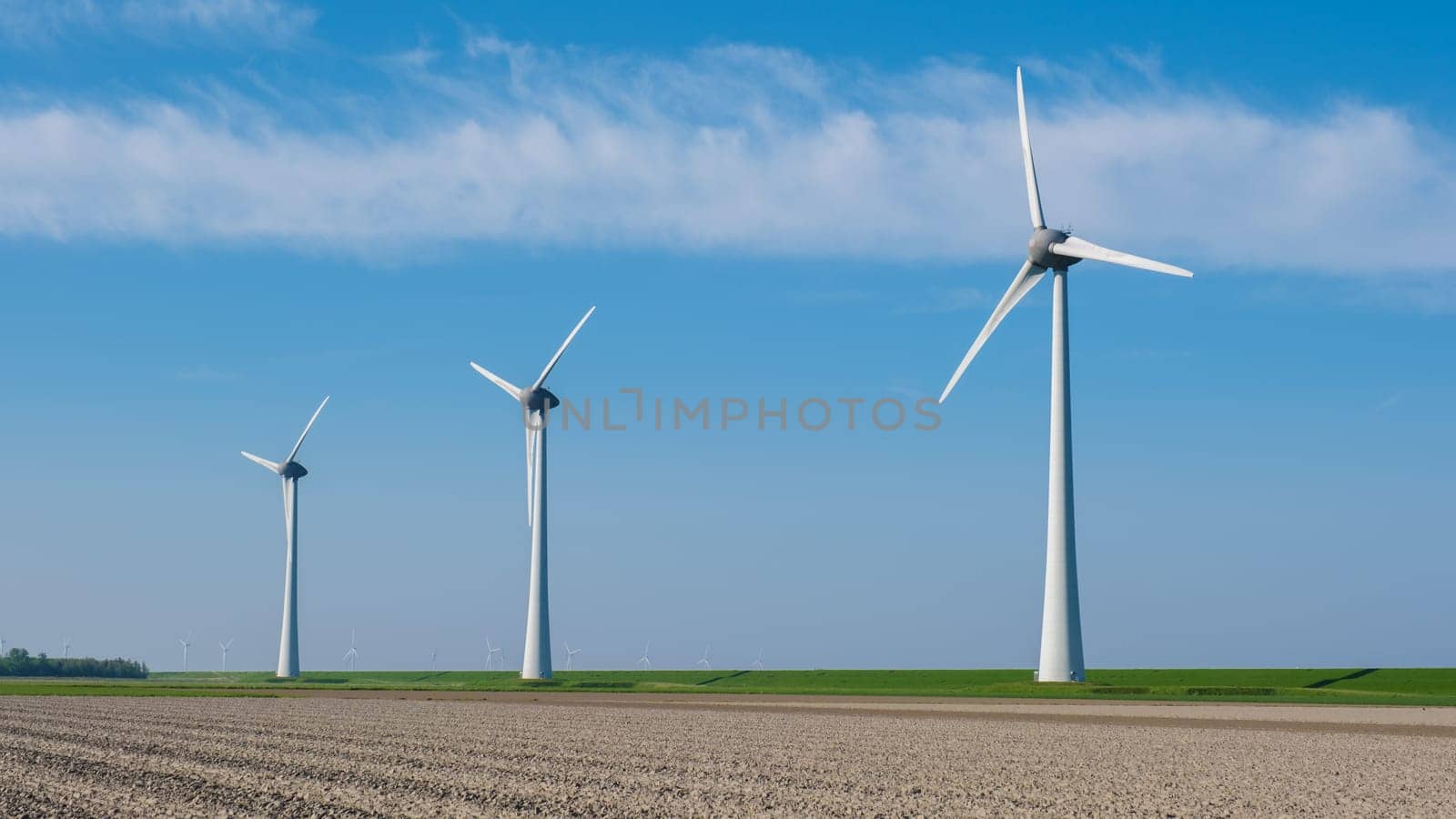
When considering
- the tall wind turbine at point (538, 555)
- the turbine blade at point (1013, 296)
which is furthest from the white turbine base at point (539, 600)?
the turbine blade at point (1013, 296)

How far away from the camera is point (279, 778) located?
103 ft

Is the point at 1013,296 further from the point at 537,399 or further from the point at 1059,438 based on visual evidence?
the point at 537,399

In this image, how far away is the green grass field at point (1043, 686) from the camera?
254ft

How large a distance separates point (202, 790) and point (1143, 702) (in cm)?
5278

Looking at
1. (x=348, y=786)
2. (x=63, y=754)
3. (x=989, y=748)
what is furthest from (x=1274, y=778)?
(x=63, y=754)

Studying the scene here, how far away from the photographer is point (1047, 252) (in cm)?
8294

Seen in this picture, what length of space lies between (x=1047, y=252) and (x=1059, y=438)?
1187 centimetres

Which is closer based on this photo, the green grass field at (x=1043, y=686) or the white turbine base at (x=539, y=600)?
the green grass field at (x=1043, y=686)

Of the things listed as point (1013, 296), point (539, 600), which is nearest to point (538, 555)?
point (539, 600)

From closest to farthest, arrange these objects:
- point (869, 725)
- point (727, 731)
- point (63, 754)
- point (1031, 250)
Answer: point (63, 754), point (727, 731), point (869, 725), point (1031, 250)

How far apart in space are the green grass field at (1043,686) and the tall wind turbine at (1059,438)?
208 centimetres

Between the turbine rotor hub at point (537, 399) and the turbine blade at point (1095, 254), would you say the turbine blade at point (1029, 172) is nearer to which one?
the turbine blade at point (1095, 254)

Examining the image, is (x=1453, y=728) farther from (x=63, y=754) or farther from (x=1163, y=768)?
(x=63, y=754)

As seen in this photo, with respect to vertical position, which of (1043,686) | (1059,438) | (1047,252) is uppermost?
(1047,252)
